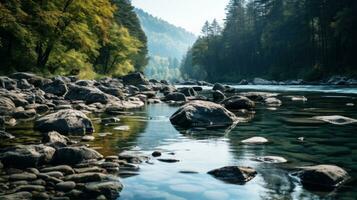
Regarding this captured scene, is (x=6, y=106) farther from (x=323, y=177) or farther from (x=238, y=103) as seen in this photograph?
(x=323, y=177)

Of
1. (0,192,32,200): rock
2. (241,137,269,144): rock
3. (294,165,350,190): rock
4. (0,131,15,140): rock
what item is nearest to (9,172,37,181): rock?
(0,192,32,200): rock

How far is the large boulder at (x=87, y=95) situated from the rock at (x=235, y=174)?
48.2 feet

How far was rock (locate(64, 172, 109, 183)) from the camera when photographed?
22.1 ft

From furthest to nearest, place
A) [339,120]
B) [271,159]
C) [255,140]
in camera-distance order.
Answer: [339,120] < [255,140] < [271,159]

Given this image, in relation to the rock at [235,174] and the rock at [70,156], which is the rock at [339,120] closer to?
the rock at [235,174]

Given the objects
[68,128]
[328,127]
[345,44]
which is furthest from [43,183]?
[345,44]

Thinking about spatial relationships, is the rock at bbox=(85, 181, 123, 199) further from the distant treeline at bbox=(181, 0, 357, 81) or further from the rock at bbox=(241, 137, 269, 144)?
the distant treeline at bbox=(181, 0, 357, 81)

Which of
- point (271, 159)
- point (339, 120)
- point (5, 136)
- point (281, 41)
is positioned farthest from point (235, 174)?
point (281, 41)

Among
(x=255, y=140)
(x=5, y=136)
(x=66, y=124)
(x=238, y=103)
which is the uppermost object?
(x=238, y=103)

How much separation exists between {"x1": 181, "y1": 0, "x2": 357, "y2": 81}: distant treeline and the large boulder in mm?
35087

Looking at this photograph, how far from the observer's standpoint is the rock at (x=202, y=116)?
13859mm

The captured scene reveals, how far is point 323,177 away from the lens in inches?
266

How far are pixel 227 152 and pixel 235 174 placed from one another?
6.97ft

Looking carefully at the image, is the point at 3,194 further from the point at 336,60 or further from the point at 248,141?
the point at 336,60
